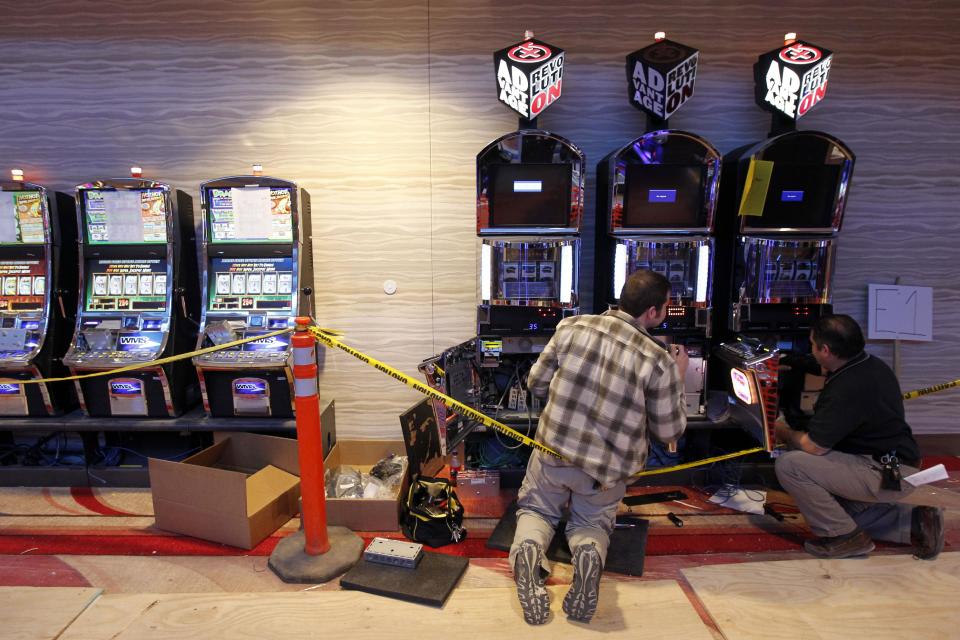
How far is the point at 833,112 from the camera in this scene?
4039mm

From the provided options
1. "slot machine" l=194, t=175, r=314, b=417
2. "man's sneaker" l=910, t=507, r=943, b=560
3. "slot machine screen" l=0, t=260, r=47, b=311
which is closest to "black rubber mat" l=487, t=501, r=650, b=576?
"man's sneaker" l=910, t=507, r=943, b=560

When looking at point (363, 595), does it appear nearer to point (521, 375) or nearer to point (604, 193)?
point (521, 375)

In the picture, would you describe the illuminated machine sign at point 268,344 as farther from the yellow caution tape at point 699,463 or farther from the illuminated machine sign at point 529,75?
the yellow caution tape at point 699,463

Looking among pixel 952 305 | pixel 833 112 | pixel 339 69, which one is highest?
pixel 339 69

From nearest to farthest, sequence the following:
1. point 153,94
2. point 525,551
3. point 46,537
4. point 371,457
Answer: point 525,551
point 46,537
point 153,94
point 371,457

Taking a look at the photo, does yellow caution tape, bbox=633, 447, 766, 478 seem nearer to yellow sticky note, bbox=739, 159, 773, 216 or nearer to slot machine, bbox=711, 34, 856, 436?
slot machine, bbox=711, 34, 856, 436

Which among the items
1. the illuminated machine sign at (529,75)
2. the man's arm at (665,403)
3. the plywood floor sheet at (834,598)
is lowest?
the plywood floor sheet at (834,598)

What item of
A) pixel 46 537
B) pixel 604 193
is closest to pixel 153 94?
pixel 46 537

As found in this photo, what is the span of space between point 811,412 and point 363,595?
2.95 meters

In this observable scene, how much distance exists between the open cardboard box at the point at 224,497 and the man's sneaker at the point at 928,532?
3602 mm

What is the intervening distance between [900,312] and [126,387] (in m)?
5.72

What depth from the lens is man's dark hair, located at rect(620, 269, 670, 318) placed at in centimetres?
263

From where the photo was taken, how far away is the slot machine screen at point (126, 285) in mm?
3727

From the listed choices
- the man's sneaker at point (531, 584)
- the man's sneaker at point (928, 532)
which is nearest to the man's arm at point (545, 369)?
the man's sneaker at point (531, 584)
